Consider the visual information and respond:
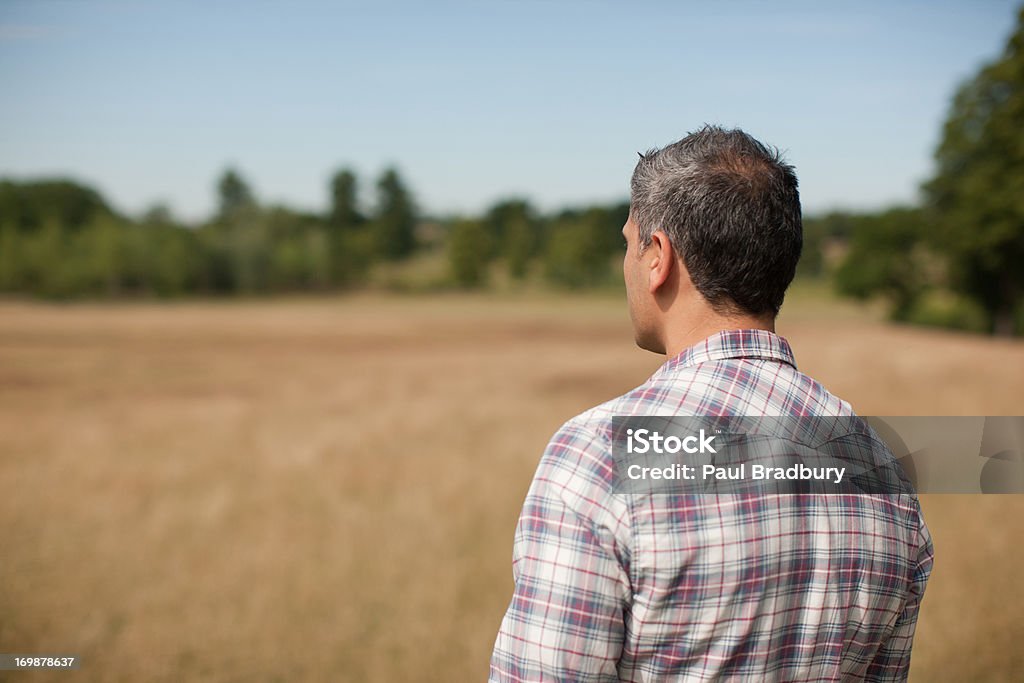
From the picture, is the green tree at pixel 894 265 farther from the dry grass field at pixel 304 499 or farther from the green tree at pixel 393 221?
the green tree at pixel 393 221

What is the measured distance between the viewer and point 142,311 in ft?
89.6

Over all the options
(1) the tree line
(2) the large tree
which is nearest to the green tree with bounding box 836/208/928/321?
(1) the tree line

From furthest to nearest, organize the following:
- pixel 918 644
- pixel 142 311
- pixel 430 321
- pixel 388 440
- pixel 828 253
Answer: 1. pixel 828 253
2. pixel 430 321
3. pixel 142 311
4. pixel 388 440
5. pixel 918 644

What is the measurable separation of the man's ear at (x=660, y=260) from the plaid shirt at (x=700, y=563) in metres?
0.14

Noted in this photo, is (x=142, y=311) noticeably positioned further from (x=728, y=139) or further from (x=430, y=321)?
(x=728, y=139)

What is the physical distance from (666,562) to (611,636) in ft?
0.49

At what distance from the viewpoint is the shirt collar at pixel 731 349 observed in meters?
1.38

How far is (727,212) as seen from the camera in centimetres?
135

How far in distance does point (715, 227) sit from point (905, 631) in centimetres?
90

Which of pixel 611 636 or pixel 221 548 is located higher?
pixel 611 636

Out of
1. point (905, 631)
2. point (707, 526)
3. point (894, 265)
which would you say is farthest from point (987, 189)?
point (707, 526)

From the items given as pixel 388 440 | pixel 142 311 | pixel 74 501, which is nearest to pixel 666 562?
pixel 74 501

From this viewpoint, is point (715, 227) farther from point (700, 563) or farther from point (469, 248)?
point (469, 248)

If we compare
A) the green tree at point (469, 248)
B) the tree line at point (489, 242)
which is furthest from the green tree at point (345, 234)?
the green tree at point (469, 248)
